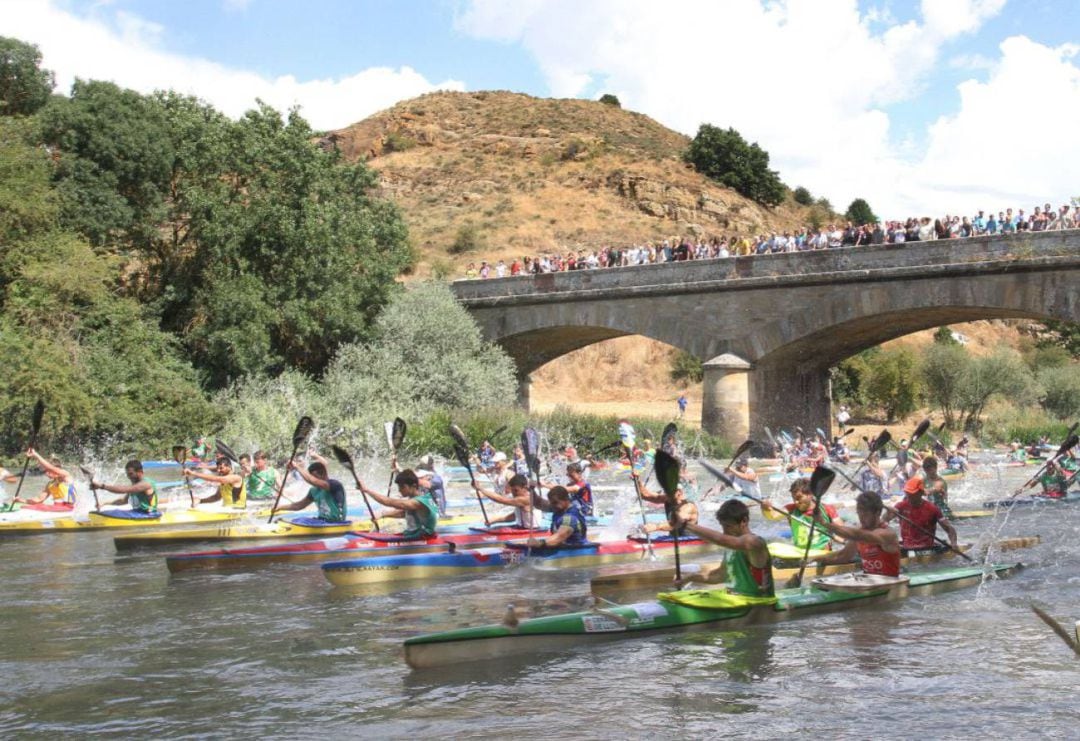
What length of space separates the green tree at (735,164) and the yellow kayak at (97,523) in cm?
5537

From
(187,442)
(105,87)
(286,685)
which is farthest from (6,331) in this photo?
(286,685)

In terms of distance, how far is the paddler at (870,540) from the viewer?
33.5 feet

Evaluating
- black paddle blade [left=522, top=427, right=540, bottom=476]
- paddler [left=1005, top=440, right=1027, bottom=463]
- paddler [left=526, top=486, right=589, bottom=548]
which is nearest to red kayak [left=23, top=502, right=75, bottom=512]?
black paddle blade [left=522, top=427, right=540, bottom=476]

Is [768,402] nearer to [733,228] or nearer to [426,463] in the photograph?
[426,463]

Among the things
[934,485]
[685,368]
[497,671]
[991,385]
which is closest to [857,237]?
[934,485]

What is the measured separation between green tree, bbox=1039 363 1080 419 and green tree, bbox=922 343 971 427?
10.8 feet

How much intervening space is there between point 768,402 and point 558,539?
1905 centimetres

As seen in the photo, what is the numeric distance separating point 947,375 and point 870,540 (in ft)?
124

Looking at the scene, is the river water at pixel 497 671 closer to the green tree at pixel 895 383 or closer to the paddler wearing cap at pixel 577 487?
the paddler wearing cap at pixel 577 487

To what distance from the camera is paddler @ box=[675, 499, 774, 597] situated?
30.0 feet

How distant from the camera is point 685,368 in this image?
55.2 m

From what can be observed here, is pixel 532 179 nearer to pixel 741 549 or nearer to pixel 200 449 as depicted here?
pixel 200 449

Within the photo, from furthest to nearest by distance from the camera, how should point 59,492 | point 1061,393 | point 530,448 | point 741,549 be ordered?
1. point 1061,393
2. point 59,492
3. point 530,448
4. point 741,549

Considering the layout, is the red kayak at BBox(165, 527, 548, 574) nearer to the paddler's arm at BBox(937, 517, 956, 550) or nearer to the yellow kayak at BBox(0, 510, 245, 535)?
the yellow kayak at BBox(0, 510, 245, 535)
